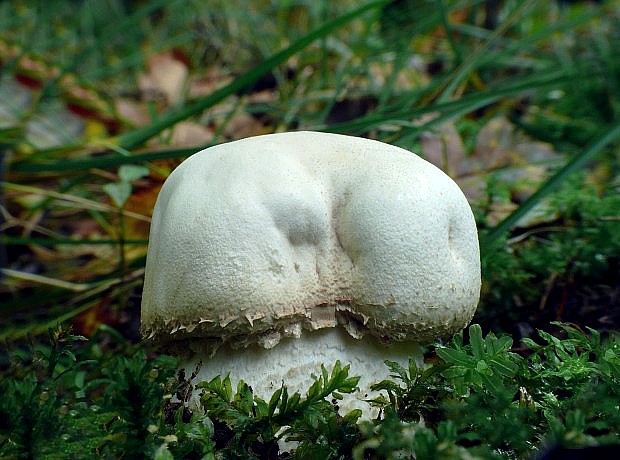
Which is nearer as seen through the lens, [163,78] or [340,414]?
[340,414]

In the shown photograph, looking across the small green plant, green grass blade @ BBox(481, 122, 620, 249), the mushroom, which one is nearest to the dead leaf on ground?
green grass blade @ BBox(481, 122, 620, 249)

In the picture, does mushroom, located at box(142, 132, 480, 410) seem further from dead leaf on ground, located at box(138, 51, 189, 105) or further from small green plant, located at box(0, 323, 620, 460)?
dead leaf on ground, located at box(138, 51, 189, 105)

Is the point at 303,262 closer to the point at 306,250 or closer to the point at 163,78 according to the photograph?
the point at 306,250

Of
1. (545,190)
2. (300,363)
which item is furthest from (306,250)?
(545,190)

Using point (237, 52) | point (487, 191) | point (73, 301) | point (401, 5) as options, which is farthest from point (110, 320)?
point (237, 52)

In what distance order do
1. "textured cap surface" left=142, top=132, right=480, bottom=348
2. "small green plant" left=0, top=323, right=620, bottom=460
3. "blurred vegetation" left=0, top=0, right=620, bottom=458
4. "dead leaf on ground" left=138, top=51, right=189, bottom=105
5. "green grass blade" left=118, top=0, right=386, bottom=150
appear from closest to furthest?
1. "small green plant" left=0, top=323, right=620, bottom=460
2. "blurred vegetation" left=0, top=0, right=620, bottom=458
3. "textured cap surface" left=142, top=132, right=480, bottom=348
4. "green grass blade" left=118, top=0, right=386, bottom=150
5. "dead leaf on ground" left=138, top=51, right=189, bottom=105
